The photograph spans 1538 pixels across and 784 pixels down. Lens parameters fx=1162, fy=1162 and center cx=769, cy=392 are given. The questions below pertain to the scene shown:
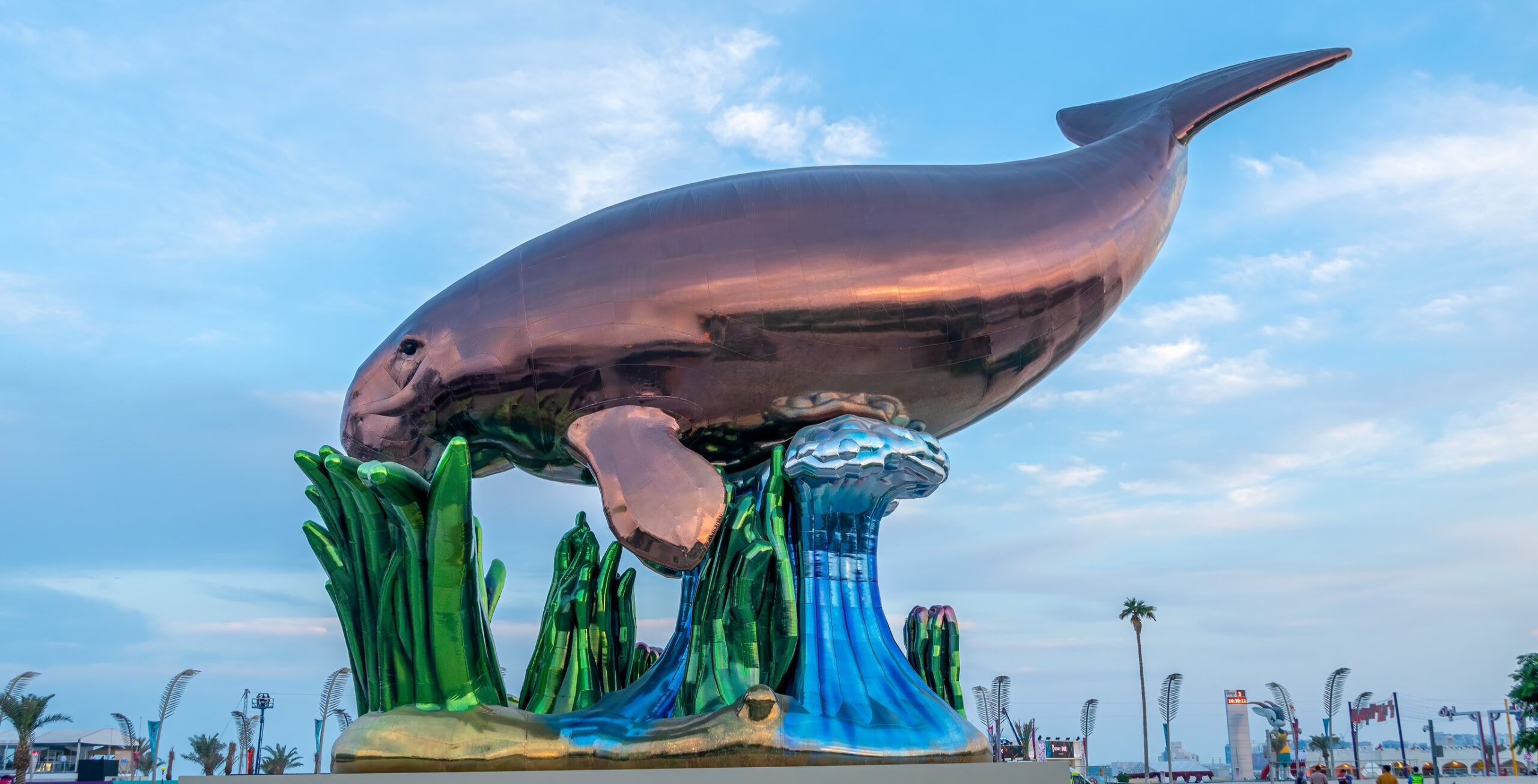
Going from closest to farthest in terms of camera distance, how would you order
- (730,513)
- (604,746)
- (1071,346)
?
1. (604,746)
2. (730,513)
3. (1071,346)

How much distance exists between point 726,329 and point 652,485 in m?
1.66

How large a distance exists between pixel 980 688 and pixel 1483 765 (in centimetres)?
3378

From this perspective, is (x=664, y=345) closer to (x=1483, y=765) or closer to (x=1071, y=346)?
(x=1071, y=346)

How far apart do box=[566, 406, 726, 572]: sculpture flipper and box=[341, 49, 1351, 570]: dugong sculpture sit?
2 cm

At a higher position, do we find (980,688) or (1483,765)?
(980,688)

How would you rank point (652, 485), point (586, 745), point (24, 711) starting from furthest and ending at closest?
1. point (24, 711)
2. point (652, 485)
3. point (586, 745)

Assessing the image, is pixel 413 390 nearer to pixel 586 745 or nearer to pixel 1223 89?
pixel 586 745

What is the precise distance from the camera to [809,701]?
10.6m

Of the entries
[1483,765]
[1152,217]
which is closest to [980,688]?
[1483,765]

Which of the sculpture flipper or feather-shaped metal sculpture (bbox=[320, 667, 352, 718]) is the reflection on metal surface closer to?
the sculpture flipper

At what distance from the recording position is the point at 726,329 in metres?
11.1

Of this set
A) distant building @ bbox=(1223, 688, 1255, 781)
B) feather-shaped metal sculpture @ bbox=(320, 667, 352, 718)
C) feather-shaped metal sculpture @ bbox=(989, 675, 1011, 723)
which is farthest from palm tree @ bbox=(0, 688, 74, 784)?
distant building @ bbox=(1223, 688, 1255, 781)

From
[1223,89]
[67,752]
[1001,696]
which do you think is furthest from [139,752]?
[1223,89]

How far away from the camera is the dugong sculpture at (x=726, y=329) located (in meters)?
11.1
